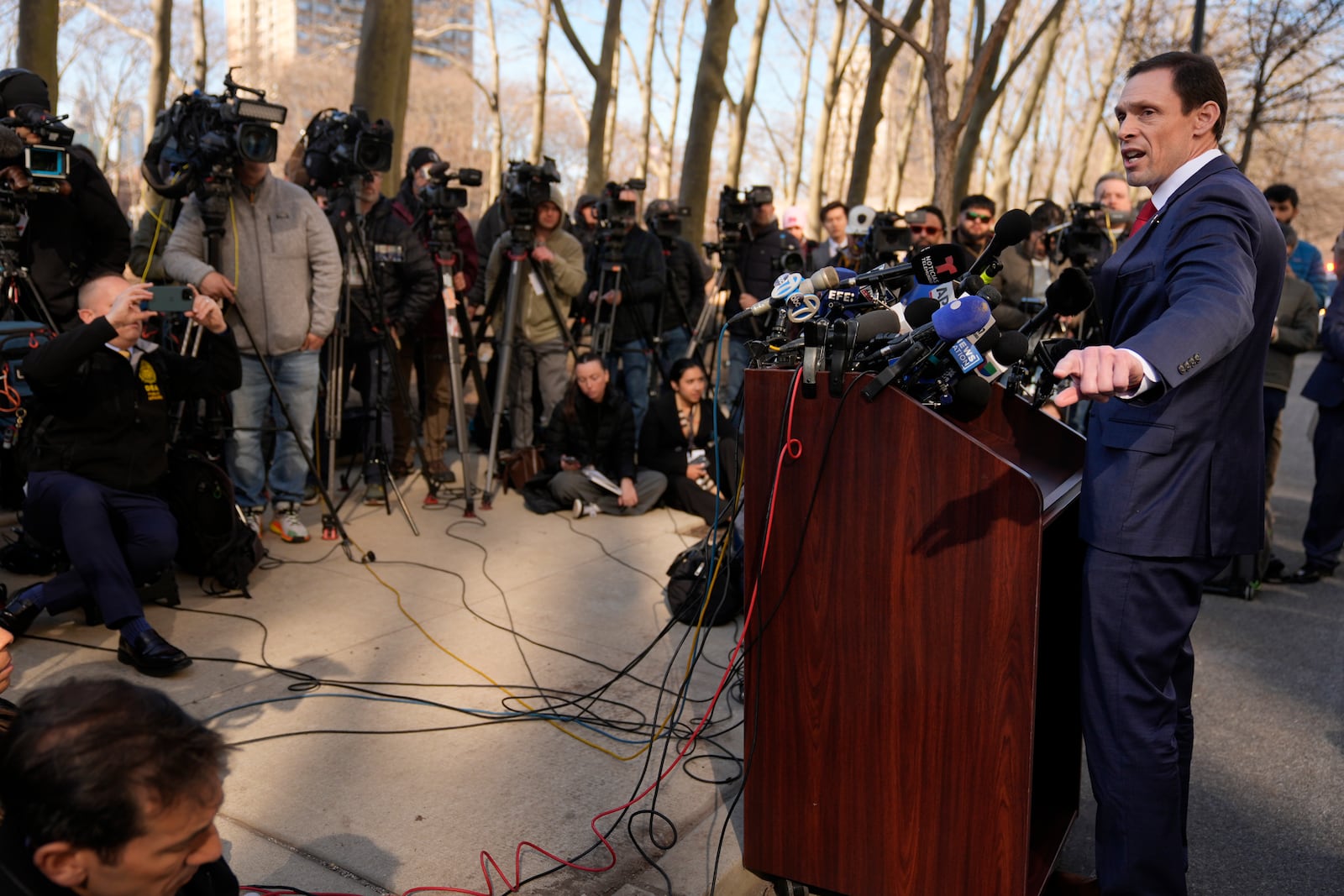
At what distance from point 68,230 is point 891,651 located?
16.9 ft

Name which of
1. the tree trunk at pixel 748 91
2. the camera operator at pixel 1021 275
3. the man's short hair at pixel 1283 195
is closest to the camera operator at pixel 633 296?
the camera operator at pixel 1021 275

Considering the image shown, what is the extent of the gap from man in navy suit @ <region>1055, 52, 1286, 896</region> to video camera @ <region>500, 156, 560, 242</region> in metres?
5.15

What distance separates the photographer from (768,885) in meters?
3.10

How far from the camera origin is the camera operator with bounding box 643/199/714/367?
953 cm

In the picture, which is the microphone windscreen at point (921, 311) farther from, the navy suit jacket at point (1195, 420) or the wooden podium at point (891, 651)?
the navy suit jacket at point (1195, 420)

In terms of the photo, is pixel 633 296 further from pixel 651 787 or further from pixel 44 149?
pixel 651 787

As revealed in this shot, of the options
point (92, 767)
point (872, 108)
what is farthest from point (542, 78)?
point (92, 767)

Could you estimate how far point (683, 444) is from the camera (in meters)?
7.80

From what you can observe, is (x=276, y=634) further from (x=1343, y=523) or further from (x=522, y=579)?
(x=1343, y=523)

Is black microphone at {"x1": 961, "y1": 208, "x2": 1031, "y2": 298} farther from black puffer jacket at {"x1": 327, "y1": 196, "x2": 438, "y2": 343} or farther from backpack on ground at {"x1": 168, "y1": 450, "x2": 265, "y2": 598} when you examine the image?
black puffer jacket at {"x1": 327, "y1": 196, "x2": 438, "y2": 343}

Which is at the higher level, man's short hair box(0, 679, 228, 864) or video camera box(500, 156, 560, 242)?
video camera box(500, 156, 560, 242)

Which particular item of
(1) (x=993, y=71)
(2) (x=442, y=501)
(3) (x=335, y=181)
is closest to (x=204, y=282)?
(3) (x=335, y=181)

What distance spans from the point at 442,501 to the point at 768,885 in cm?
482

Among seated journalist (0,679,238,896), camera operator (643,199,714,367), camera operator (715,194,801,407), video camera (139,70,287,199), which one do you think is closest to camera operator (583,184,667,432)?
camera operator (643,199,714,367)
